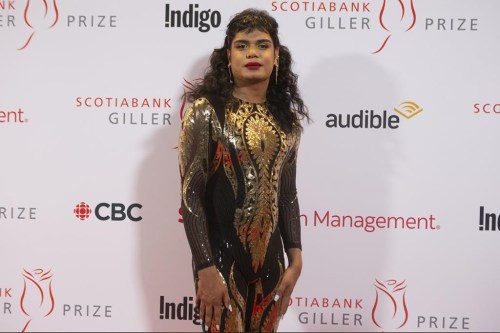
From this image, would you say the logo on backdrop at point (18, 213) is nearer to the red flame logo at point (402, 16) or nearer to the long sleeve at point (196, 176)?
the long sleeve at point (196, 176)

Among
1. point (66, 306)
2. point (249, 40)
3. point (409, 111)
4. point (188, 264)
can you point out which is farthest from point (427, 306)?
point (66, 306)

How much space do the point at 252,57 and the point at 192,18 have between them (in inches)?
32.0

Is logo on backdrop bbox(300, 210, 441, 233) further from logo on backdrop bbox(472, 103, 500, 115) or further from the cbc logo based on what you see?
the cbc logo

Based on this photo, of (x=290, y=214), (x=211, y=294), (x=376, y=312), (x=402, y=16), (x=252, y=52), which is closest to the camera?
(x=211, y=294)

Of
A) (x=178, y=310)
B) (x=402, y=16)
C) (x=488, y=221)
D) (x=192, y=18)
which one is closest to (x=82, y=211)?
(x=178, y=310)

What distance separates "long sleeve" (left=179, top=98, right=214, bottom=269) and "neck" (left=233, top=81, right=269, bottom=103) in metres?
0.15

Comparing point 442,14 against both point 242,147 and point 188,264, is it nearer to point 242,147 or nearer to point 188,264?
point 242,147

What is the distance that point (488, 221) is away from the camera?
2645mm

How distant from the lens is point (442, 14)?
2.60 meters

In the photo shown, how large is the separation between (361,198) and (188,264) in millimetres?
902

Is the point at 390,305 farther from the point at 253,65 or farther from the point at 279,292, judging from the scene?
the point at 253,65

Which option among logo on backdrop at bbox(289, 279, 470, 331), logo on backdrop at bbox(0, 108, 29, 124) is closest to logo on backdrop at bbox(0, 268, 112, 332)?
logo on backdrop at bbox(0, 108, 29, 124)

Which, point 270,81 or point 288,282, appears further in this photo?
point 270,81

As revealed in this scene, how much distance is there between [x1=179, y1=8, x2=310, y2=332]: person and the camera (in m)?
1.82
